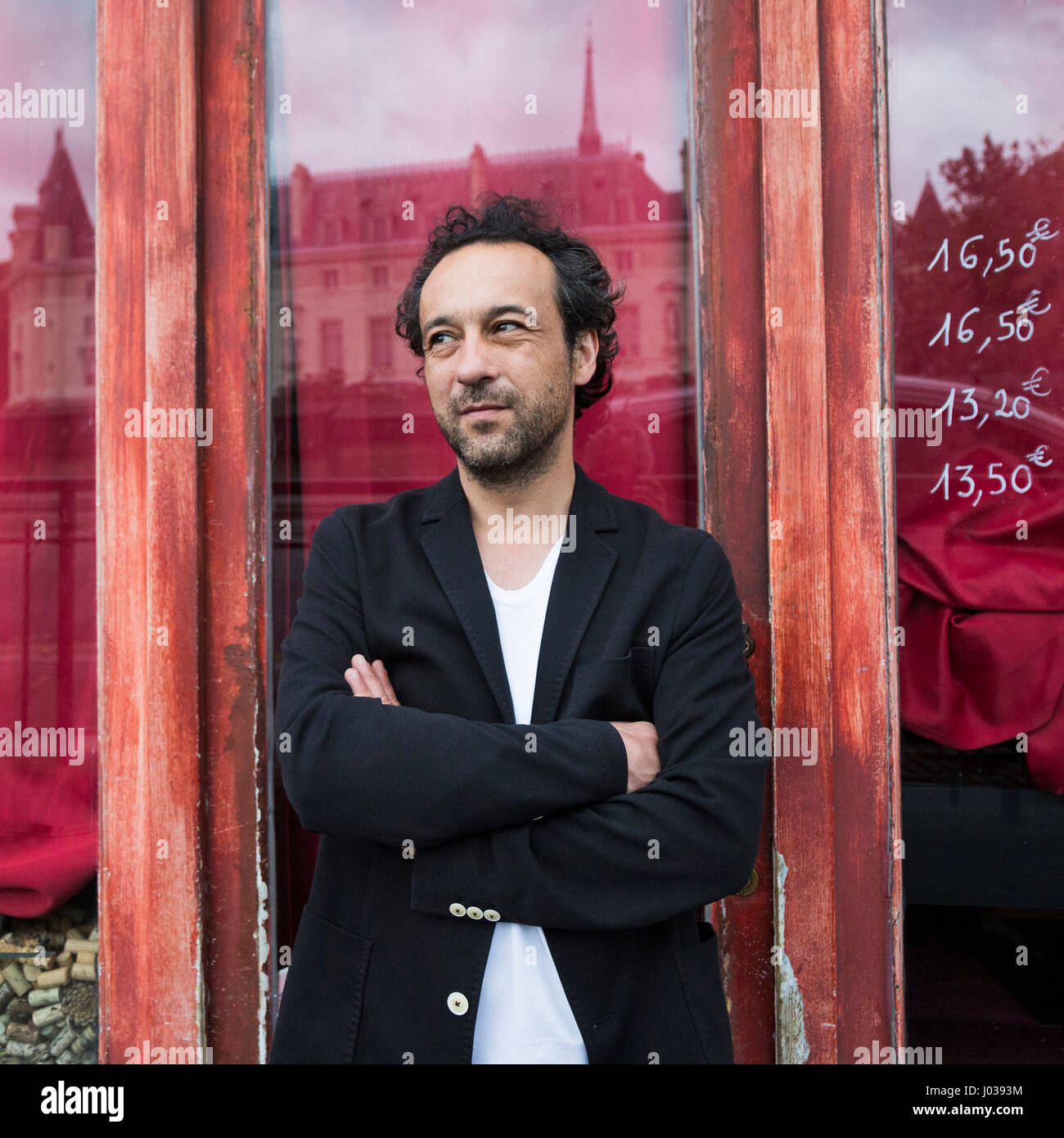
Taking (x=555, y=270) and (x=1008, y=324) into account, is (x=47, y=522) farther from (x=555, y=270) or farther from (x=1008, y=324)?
(x=1008, y=324)

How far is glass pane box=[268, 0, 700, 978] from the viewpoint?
2279 millimetres

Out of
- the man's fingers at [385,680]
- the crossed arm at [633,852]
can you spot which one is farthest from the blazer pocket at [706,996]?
the man's fingers at [385,680]

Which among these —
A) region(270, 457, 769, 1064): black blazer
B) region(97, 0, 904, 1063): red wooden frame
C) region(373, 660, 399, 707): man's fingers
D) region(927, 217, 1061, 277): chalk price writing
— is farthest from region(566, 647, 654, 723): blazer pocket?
region(927, 217, 1061, 277): chalk price writing

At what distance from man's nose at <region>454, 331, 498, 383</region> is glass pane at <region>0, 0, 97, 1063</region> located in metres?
1.14

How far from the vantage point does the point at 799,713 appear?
6.77ft

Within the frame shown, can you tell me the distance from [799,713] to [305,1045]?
1.28 m

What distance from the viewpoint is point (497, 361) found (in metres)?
1.73

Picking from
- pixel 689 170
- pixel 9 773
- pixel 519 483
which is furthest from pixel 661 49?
pixel 9 773

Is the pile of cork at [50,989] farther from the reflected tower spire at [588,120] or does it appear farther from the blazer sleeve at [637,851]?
the reflected tower spire at [588,120]

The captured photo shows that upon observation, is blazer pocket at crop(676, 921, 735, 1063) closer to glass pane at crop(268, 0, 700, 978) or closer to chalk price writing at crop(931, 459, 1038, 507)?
glass pane at crop(268, 0, 700, 978)

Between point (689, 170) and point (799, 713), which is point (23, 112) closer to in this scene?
point (689, 170)

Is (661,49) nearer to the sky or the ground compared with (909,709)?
nearer to the sky

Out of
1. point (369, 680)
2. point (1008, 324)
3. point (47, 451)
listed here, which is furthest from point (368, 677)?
point (1008, 324)
